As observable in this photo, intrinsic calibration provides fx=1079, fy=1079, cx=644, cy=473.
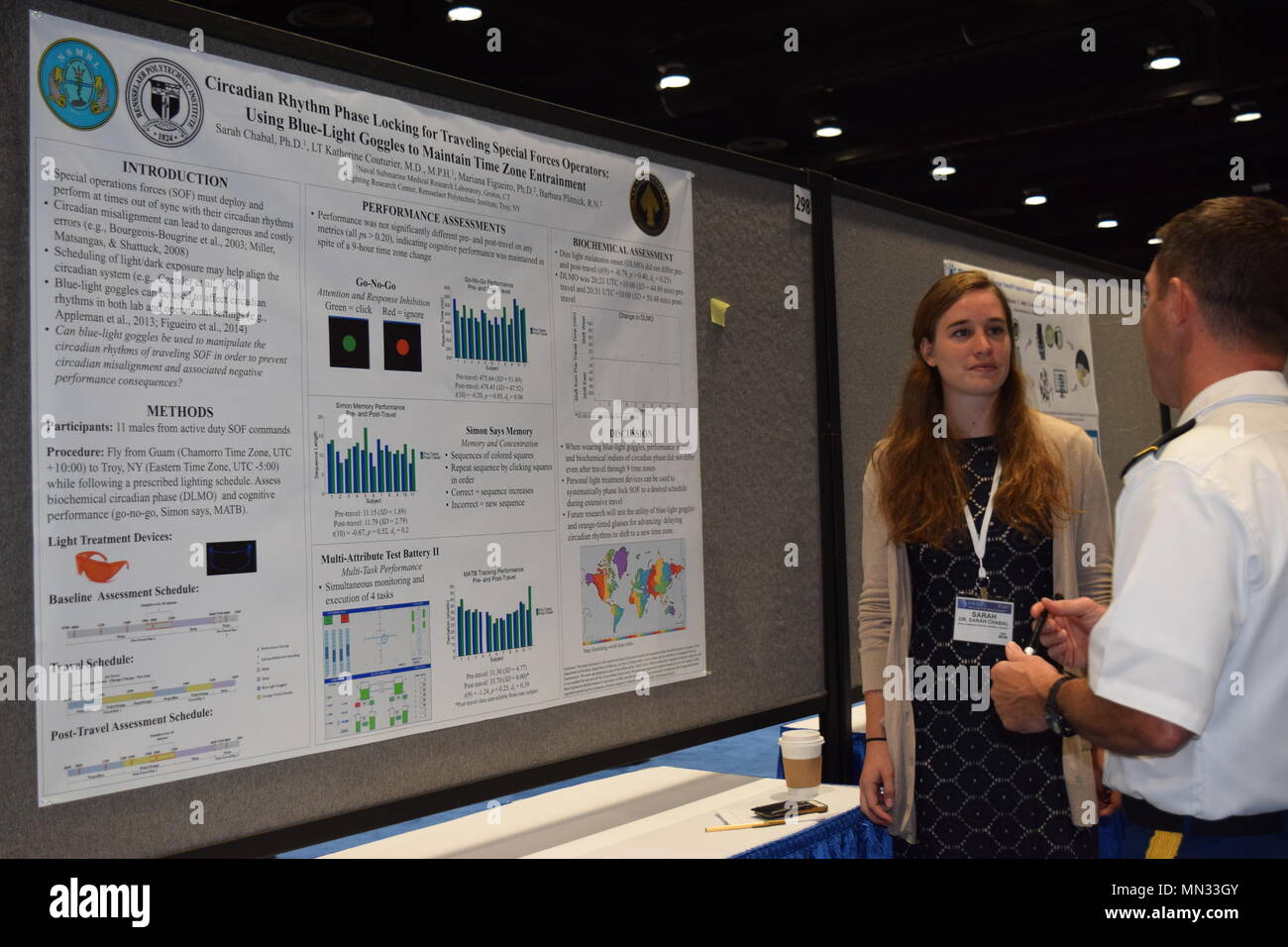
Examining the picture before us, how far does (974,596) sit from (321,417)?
1.01m

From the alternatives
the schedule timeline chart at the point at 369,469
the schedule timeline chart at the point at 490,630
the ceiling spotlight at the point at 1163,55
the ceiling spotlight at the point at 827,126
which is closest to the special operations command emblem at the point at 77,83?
the schedule timeline chart at the point at 369,469

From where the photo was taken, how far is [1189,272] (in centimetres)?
119

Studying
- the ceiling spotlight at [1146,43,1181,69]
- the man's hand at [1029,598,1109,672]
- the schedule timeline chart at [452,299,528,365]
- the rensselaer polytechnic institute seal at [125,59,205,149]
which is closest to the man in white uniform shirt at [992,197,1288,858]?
the man's hand at [1029,598,1109,672]

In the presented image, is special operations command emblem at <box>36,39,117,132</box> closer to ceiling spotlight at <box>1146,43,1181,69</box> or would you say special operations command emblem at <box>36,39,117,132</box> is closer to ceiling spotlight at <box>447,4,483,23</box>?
ceiling spotlight at <box>447,4,483,23</box>

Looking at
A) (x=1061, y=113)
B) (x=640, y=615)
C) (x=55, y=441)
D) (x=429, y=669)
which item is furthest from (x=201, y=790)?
(x=1061, y=113)

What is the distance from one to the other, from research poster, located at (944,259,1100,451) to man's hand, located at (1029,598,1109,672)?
4.39 feet

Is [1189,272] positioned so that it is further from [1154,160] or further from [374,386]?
[1154,160]

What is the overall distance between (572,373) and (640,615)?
1.30ft

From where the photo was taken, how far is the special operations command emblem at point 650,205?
1.75 metres

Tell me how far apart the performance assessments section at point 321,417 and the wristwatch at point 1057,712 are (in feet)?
A: 2.19

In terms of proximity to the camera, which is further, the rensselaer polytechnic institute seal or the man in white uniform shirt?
the rensselaer polytechnic institute seal

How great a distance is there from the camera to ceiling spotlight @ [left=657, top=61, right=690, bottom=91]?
5242mm

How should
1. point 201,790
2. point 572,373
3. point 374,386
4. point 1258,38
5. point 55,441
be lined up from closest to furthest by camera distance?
point 55,441
point 201,790
point 374,386
point 572,373
point 1258,38

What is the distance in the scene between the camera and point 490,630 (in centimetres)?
151
